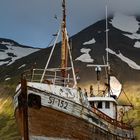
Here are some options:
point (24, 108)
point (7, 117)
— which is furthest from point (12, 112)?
point (24, 108)

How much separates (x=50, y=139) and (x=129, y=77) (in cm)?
12722

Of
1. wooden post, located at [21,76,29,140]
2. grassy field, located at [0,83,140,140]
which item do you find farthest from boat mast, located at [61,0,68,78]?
grassy field, located at [0,83,140,140]

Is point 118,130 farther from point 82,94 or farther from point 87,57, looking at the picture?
point 87,57

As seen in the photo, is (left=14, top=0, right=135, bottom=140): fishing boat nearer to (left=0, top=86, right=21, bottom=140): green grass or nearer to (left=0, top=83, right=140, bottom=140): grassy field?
(left=0, top=83, right=140, bottom=140): grassy field

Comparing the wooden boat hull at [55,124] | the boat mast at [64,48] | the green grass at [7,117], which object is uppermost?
the boat mast at [64,48]

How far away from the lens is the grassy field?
458ft

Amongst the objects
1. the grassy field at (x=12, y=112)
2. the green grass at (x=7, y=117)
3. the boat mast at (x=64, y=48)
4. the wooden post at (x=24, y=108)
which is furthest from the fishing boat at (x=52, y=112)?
the green grass at (x=7, y=117)

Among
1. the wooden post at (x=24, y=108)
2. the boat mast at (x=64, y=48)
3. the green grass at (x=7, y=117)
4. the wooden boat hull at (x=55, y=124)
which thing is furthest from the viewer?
the green grass at (x=7, y=117)

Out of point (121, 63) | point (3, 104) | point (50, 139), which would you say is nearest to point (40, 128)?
point (50, 139)

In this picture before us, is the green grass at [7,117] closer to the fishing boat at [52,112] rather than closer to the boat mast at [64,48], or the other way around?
the boat mast at [64,48]

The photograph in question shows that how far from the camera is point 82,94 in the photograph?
5203cm

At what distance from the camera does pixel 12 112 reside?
527 feet

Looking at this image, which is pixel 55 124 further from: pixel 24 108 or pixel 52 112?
pixel 24 108

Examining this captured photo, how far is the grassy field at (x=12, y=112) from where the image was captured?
13950cm
